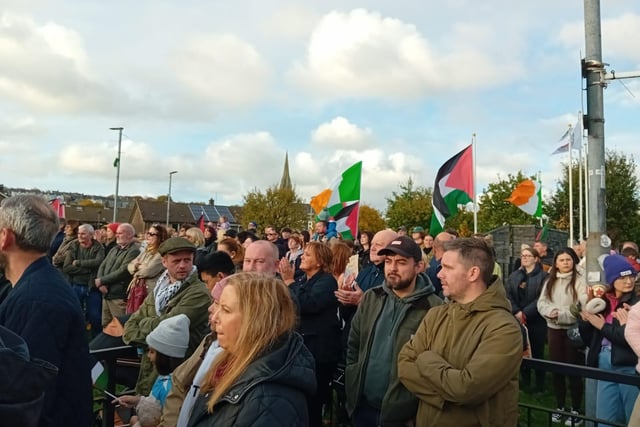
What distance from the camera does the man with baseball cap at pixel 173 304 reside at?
4.16 meters

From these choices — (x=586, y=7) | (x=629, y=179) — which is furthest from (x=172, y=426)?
(x=629, y=179)

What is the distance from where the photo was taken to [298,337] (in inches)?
97.3

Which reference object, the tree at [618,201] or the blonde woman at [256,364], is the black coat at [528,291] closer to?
the blonde woman at [256,364]

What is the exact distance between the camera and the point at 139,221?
84.6 metres

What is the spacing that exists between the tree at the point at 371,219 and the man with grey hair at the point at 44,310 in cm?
5805

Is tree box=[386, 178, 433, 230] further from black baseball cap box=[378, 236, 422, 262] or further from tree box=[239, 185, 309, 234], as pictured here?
black baseball cap box=[378, 236, 422, 262]

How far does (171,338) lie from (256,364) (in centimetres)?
152

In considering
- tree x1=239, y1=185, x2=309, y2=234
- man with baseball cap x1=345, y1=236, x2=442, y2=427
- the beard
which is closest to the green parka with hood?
man with baseball cap x1=345, y1=236, x2=442, y2=427

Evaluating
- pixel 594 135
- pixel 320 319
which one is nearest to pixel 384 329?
pixel 320 319

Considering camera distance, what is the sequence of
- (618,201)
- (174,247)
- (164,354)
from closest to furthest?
1. (164,354)
2. (174,247)
3. (618,201)

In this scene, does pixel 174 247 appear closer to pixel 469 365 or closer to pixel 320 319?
pixel 320 319

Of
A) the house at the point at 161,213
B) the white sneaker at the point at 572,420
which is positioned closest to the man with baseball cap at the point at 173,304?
the white sneaker at the point at 572,420

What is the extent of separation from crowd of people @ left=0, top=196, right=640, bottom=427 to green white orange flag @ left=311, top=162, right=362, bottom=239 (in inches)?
192

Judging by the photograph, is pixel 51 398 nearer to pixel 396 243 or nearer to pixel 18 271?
pixel 18 271
